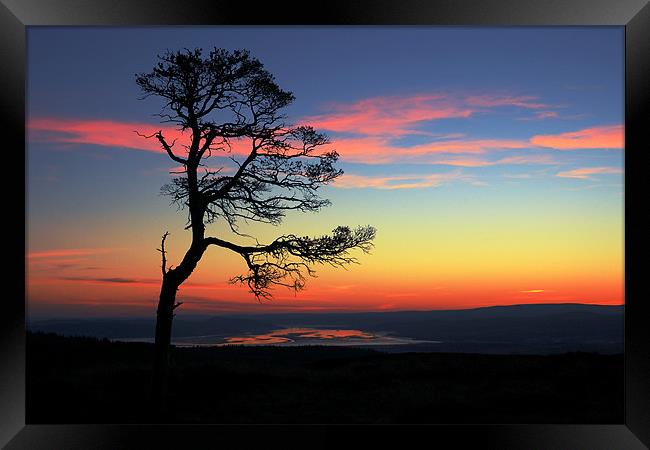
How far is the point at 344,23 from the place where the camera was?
4.63 meters

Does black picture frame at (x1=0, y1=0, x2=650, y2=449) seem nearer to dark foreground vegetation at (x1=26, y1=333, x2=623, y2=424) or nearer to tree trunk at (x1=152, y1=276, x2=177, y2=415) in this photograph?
tree trunk at (x1=152, y1=276, x2=177, y2=415)

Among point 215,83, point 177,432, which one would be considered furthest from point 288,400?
point 177,432

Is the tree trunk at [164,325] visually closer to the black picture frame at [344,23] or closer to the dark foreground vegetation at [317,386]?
the dark foreground vegetation at [317,386]

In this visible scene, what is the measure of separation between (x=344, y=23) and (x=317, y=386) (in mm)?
7221

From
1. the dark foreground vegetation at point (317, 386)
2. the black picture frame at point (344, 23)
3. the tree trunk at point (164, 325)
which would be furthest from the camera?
the dark foreground vegetation at point (317, 386)

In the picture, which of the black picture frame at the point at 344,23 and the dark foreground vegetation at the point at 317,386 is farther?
the dark foreground vegetation at the point at 317,386

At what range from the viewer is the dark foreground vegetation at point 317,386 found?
969cm

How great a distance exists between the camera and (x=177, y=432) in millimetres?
4852

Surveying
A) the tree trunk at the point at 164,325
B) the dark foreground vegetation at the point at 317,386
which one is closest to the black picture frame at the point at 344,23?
the tree trunk at the point at 164,325

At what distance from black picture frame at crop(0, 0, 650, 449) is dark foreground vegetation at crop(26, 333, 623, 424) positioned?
3.54 metres

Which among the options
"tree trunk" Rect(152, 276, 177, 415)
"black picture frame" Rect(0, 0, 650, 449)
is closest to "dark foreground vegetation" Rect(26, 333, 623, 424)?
"tree trunk" Rect(152, 276, 177, 415)

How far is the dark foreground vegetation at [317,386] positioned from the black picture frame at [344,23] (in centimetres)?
354

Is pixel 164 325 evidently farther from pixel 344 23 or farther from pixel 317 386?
pixel 344 23
